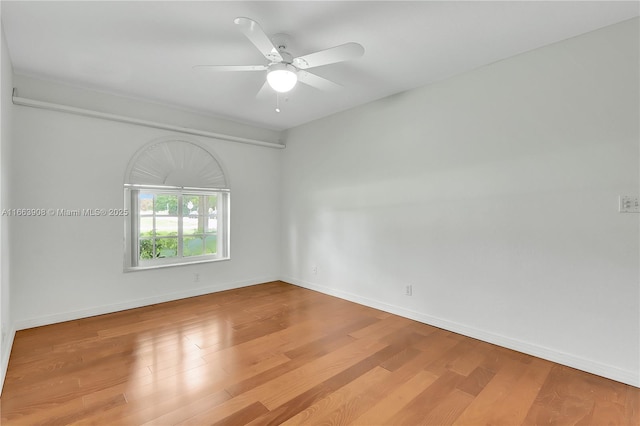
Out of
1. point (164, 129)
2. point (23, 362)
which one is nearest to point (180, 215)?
point (164, 129)

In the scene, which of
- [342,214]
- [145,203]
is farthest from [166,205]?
[342,214]

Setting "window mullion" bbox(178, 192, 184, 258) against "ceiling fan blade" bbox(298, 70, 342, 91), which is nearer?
"ceiling fan blade" bbox(298, 70, 342, 91)

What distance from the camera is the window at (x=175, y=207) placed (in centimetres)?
371

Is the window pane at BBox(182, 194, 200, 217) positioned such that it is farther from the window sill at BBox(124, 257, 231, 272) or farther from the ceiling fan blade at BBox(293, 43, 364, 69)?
the ceiling fan blade at BBox(293, 43, 364, 69)

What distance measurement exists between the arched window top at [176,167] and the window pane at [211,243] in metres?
0.76

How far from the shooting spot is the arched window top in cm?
368

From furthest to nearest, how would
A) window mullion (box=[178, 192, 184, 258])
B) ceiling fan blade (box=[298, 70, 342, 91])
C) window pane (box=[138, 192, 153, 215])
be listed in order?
1. window mullion (box=[178, 192, 184, 258])
2. window pane (box=[138, 192, 153, 215])
3. ceiling fan blade (box=[298, 70, 342, 91])

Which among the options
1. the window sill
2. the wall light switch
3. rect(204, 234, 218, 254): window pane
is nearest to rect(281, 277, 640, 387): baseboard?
the wall light switch

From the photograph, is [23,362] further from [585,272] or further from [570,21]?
[570,21]

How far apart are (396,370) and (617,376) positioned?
61.1 inches

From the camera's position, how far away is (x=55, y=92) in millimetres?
3131

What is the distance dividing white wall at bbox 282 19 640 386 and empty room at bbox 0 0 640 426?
2 cm

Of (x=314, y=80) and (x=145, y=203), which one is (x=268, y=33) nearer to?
(x=314, y=80)

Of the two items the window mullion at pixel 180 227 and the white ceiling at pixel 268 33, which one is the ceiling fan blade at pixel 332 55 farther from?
the window mullion at pixel 180 227
